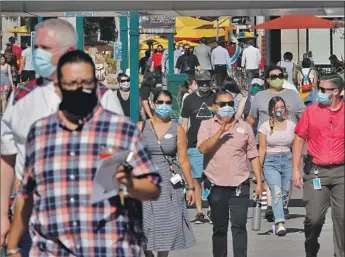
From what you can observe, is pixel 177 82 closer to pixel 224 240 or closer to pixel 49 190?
pixel 224 240

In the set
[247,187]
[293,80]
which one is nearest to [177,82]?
[293,80]

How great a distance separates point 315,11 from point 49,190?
14.2 ft

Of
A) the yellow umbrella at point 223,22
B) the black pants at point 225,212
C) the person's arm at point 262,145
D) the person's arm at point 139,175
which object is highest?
the yellow umbrella at point 223,22

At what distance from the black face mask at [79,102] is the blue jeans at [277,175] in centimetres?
670

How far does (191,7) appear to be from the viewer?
8.96 metres

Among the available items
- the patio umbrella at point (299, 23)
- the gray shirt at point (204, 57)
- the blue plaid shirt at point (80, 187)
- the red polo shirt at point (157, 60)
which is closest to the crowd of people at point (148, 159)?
the blue plaid shirt at point (80, 187)

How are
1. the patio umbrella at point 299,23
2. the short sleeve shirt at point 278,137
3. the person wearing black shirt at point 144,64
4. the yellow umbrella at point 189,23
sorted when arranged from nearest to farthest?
the short sleeve shirt at point 278,137, the patio umbrella at point 299,23, the person wearing black shirt at point 144,64, the yellow umbrella at point 189,23

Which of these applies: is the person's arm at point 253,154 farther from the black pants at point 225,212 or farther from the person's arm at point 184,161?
the person's arm at point 184,161

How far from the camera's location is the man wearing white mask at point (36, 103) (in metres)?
5.64

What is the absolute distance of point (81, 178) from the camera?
Result: 498 centimetres

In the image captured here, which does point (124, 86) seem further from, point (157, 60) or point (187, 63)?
point (157, 60)

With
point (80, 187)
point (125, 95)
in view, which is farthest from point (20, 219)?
point (125, 95)

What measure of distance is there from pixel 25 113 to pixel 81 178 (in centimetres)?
86

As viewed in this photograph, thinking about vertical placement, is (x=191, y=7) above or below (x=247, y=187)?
above
